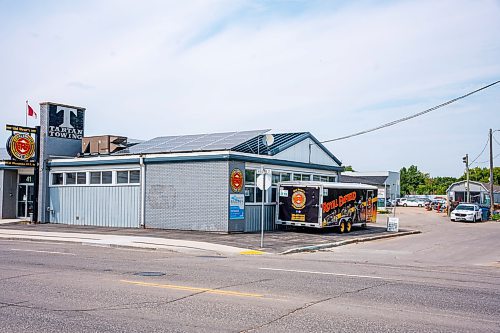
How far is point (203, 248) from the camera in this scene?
19703 millimetres

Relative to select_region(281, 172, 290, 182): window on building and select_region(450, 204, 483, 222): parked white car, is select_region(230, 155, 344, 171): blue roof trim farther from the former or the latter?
select_region(450, 204, 483, 222): parked white car

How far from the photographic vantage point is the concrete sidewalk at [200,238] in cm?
1995

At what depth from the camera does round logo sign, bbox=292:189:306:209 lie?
1046 inches

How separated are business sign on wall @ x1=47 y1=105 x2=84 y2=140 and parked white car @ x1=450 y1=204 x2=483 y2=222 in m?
30.4

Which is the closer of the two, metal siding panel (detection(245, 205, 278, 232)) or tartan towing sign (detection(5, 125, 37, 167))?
metal siding panel (detection(245, 205, 278, 232))

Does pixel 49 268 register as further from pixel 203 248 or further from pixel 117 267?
pixel 203 248

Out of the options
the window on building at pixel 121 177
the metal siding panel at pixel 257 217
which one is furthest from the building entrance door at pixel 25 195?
the metal siding panel at pixel 257 217

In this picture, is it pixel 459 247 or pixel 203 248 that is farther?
pixel 459 247

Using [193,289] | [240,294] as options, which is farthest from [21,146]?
[240,294]

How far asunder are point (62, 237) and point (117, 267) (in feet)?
34.8

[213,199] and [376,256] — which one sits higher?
[213,199]

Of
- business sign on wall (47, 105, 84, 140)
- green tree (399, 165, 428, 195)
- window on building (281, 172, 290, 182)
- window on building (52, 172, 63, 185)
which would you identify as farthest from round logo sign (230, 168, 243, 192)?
green tree (399, 165, 428, 195)

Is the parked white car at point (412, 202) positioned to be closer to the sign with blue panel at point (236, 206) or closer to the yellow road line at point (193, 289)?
the sign with blue panel at point (236, 206)

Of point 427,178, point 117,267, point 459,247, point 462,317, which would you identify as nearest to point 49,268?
point 117,267
